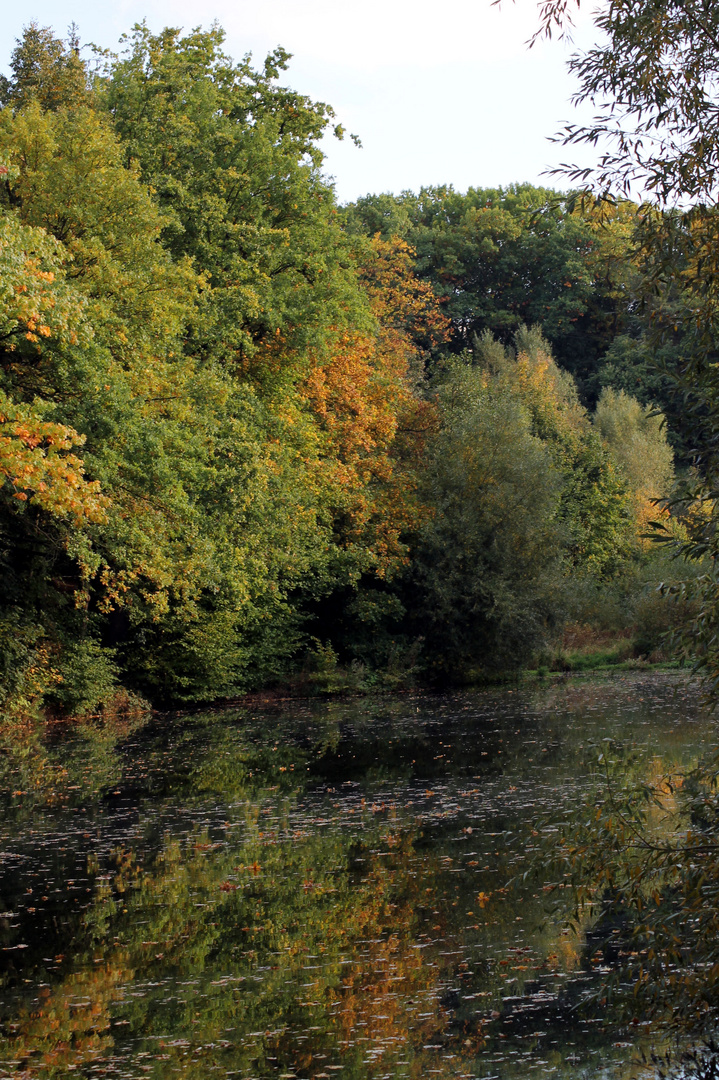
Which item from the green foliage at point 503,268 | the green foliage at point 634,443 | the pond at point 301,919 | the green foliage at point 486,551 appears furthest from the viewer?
the green foliage at point 503,268

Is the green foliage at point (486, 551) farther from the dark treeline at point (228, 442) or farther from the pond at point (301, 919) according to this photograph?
the pond at point (301, 919)

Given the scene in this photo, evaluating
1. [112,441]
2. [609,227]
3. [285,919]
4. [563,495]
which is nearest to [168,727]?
[112,441]

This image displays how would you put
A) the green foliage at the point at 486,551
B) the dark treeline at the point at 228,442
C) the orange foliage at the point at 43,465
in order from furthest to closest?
the green foliage at the point at 486,551, the dark treeline at the point at 228,442, the orange foliage at the point at 43,465

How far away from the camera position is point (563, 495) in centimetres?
5359

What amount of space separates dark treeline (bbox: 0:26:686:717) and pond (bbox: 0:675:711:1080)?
5.36 meters

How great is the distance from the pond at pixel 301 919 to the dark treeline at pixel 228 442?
17.6ft

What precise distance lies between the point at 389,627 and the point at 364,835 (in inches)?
1048

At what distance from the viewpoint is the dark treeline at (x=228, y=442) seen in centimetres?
2381

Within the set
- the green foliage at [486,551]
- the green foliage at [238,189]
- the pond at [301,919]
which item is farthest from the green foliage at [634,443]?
the pond at [301,919]

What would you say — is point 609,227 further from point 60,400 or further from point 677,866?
point 60,400

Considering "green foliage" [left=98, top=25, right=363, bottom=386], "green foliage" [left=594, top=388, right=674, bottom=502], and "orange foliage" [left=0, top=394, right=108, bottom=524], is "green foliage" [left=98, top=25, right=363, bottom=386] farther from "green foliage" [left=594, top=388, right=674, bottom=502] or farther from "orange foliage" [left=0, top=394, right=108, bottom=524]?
"green foliage" [left=594, top=388, right=674, bottom=502]

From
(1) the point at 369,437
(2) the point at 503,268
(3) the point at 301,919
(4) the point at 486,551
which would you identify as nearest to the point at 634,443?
(2) the point at 503,268

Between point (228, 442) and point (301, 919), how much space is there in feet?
63.9

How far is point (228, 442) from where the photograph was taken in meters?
28.6
